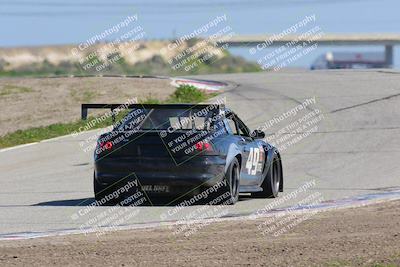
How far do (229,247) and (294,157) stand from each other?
40.8 feet

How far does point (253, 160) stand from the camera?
50.6 ft

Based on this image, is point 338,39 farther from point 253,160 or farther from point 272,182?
point 253,160

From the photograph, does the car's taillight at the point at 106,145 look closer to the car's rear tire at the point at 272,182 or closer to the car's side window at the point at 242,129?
the car's side window at the point at 242,129

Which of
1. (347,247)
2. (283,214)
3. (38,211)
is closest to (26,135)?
(38,211)

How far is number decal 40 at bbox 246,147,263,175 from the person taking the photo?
1525cm

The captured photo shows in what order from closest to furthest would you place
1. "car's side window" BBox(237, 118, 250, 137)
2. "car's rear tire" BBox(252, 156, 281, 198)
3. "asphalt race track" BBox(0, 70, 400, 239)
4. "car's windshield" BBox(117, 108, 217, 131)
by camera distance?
"asphalt race track" BBox(0, 70, 400, 239), "car's windshield" BBox(117, 108, 217, 131), "car's side window" BBox(237, 118, 250, 137), "car's rear tire" BBox(252, 156, 281, 198)

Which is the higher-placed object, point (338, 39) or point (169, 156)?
point (169, 156)

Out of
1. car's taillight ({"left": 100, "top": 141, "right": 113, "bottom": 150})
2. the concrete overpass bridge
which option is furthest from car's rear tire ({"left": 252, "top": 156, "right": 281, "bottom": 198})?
the concrete overpass bridge

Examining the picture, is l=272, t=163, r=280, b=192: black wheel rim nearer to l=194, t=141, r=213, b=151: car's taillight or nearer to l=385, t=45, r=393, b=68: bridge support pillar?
l=194, t=141, r=213, b=151: car's taillight

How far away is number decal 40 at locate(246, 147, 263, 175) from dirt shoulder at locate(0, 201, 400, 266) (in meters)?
3.26

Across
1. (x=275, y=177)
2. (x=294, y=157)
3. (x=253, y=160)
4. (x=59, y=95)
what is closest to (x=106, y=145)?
(x=253, y=160)

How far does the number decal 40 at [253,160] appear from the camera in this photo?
15.2 meters

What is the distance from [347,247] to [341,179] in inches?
330

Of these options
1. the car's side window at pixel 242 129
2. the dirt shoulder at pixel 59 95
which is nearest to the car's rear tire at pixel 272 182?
the car's side window at pixel 242 129
